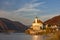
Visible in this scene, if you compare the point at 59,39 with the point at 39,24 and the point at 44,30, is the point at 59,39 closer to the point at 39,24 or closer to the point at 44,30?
the point at 44,30

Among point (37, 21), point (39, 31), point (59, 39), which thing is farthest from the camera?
point (37, 21)

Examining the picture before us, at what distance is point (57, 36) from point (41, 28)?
107 meters

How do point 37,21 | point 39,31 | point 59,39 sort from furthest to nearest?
point 37,21 < point 39,31 < point 59,39

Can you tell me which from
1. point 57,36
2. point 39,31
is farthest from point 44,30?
point 57,36

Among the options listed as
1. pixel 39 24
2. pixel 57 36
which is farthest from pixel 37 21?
pixel 57 36

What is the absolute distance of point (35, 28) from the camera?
134000 mm

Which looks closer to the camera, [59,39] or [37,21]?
[59,39]

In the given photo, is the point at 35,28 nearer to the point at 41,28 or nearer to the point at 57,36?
the point at 41,28

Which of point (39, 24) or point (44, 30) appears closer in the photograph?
point (44, 30)

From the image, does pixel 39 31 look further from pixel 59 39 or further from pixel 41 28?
pixel 59 39

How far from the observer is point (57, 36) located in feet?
95.8

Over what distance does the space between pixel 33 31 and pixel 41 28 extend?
17.3 ft

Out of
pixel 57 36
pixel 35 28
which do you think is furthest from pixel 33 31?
pixel 57 36

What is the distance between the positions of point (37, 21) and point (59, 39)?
109 metres
